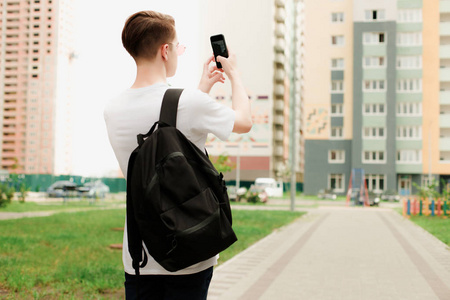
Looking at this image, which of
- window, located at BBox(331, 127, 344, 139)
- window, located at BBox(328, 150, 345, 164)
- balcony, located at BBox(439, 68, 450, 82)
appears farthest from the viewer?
window, located at BBox(331, 127, 344, 139)

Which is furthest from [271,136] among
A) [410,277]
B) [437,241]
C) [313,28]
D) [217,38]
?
[217,38]

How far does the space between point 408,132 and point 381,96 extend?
15.0 ft

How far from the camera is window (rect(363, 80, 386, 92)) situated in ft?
187

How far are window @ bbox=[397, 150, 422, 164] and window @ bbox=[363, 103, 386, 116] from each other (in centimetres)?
450

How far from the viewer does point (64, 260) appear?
798 centimetres

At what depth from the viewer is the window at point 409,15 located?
56719mm

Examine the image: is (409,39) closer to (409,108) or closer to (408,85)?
(408,85)

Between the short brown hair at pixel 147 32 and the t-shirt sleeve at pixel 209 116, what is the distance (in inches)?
10.2

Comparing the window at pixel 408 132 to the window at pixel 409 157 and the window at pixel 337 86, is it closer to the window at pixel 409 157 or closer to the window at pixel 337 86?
the window at pixel 409 157

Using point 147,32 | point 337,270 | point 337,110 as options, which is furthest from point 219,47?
point 337,110

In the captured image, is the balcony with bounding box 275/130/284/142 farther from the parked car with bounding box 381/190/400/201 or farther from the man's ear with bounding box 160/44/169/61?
the man's ear with bounding box 160/44/169/61

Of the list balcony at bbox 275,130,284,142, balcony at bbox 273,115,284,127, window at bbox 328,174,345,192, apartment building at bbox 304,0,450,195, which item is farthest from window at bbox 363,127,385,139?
balcony at bbox 275,130,284,142

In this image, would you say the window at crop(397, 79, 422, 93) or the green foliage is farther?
the window at crop(397, 79, 422, 93)

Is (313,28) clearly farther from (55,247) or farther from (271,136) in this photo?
(55,247)
